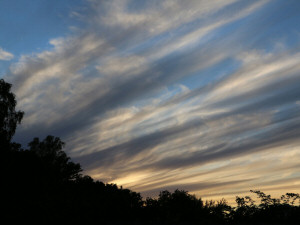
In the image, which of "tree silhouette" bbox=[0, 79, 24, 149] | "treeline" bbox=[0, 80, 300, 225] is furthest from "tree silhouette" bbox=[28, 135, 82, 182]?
"treeline" bbox=[0, 80, 300, 225]

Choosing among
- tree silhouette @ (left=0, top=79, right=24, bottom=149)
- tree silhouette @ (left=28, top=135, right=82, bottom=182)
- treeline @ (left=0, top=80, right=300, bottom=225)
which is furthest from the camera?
tree silhouette @ (left=28, top=135, right=82, bottom=182)

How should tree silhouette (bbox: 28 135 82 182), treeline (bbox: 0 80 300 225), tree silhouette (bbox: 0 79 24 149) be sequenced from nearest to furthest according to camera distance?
treeline (bbox: 0 80 300 225), tree silhouette (bbox: 0 79 24 149), tree silhouette (bbox: 28 135 82 182)

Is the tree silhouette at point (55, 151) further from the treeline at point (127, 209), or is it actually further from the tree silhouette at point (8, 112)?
the treeline at point (127, 209)

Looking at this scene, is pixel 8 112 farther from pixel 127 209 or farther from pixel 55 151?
pixel 127 209

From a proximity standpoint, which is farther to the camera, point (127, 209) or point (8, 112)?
point (8, 112)

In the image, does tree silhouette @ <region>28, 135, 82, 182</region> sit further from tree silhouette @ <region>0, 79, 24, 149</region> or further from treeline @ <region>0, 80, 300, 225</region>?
treeline @ <region>0, 80, 300, 225</region>

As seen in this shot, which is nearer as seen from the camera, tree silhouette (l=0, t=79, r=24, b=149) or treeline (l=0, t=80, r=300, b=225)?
treeline (l=0, t=80, r=300, b=225)

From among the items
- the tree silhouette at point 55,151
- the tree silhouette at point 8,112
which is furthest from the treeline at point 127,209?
the tree silhouette at point 55,151

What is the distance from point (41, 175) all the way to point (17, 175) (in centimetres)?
313

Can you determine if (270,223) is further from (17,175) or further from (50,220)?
(17,175)

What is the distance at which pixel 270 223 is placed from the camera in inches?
534

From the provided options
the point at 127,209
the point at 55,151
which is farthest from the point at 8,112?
the point at 127,209

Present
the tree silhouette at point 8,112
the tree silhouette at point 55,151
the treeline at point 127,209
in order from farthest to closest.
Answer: the tree silhouette at point 55,151 → the tree silhouette at point 8,112 → the treeline at point 127,209

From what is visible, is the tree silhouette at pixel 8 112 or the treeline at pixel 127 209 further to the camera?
the tree silhouette at pixel 8 112
